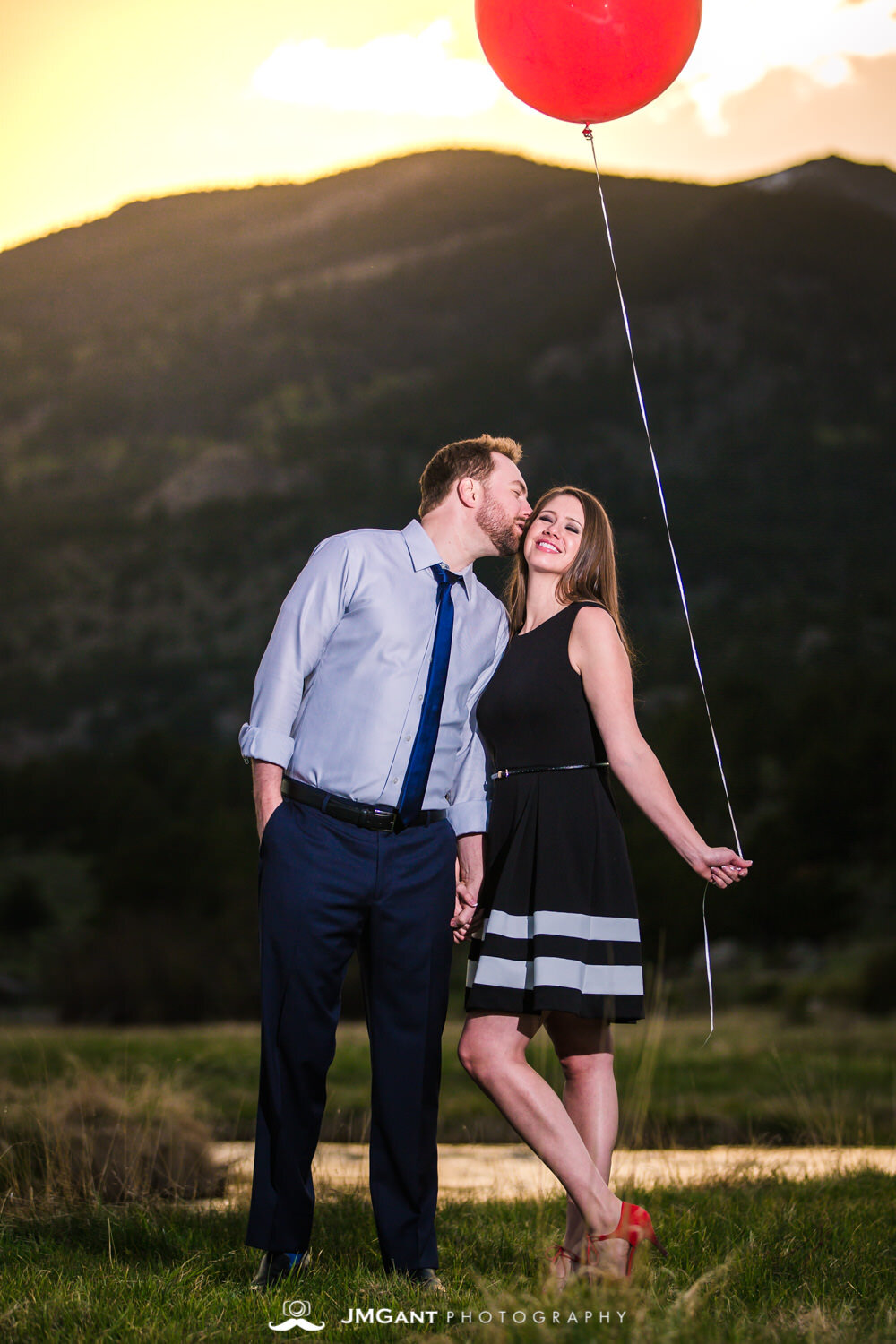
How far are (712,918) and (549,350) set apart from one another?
3671 centimetres

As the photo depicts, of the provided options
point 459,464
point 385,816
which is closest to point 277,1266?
point 385,816

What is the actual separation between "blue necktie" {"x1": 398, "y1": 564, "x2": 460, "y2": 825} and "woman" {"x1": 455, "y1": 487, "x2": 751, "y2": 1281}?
0.13 meters

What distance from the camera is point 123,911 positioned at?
110 feet

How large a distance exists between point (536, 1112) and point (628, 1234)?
0.31m

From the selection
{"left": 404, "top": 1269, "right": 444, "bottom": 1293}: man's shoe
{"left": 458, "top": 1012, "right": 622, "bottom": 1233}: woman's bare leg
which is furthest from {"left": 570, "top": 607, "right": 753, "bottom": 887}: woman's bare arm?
{"left": 404, "top": 1269, "right": 444, "bottom": 1293}: man's shoe

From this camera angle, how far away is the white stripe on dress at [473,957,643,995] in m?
2.73

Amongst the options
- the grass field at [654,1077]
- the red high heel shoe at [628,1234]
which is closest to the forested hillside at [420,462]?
the grass field at [654,1077]

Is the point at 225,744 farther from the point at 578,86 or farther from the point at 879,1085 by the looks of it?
the point at 578,86

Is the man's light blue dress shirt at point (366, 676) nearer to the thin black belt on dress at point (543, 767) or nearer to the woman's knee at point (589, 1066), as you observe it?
the thin black belt on dress at point (543, 767)

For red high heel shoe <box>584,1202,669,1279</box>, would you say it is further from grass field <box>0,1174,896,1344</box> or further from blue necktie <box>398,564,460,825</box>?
blue necktie <box>398,564,460,825</box>

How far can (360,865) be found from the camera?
9.46 feet

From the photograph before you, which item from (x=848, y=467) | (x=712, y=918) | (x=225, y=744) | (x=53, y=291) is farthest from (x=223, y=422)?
(x=712, y=918)

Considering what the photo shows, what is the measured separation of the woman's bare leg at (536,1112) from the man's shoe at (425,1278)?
0.38 metres

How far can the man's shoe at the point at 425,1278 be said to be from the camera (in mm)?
2822
